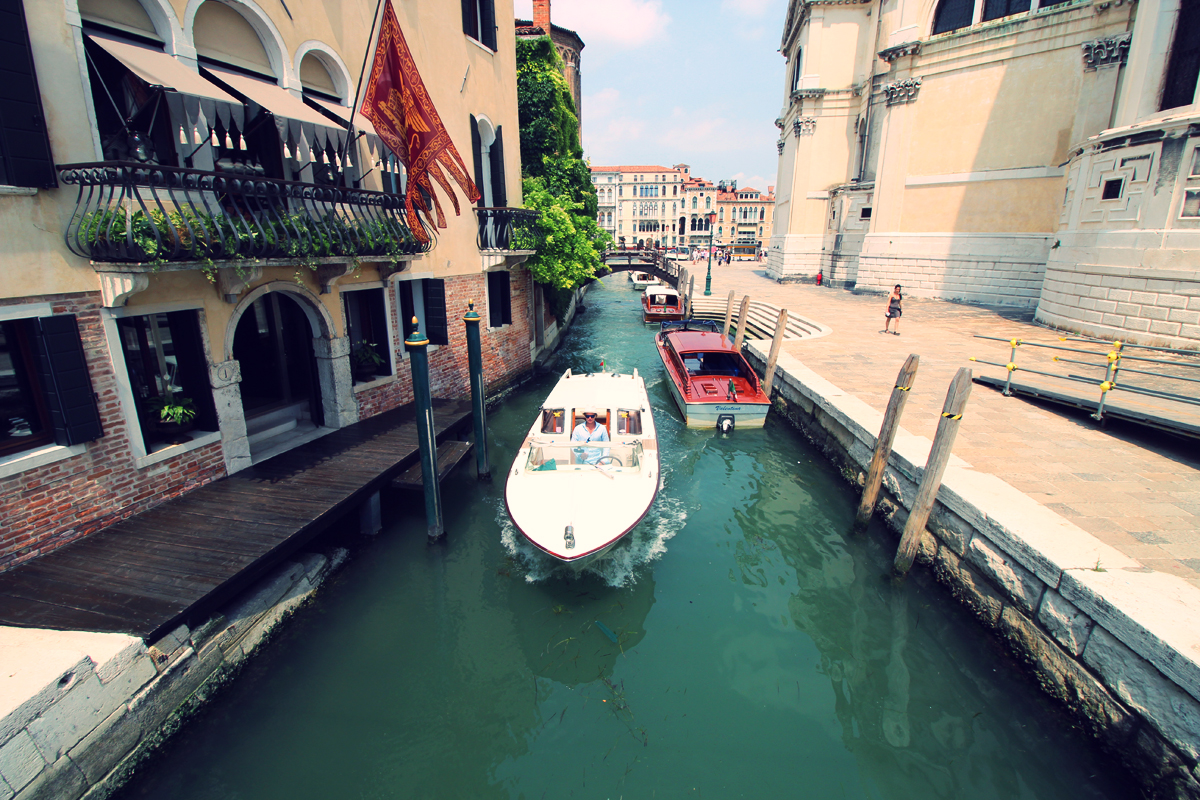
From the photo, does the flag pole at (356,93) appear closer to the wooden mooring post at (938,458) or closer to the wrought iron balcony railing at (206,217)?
the wrought iron balcony railing at (206,217)

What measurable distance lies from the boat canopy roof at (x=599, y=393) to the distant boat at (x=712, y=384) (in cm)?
Answer: 225

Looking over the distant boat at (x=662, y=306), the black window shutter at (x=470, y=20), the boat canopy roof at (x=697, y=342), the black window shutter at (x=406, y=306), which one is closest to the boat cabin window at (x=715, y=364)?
the boat canopy roof at (x=697, y=342)

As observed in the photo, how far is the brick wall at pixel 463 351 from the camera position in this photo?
10.6m

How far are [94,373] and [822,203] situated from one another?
107ft

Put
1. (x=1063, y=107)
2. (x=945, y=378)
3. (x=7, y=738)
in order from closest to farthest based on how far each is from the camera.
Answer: (x=7, y=738)
(x=945, y=378)
(x=1063, y=107)

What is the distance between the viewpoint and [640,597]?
705cm

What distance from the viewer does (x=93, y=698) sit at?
417cm

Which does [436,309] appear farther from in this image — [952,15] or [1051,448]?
[952,15]

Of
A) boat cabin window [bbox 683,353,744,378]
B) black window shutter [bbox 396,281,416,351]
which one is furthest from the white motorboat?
boat cabin window [bbox 683,353,744,378]

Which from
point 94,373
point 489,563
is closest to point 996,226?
point 489,563

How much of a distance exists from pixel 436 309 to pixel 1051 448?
1086cm

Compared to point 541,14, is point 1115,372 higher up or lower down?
lower down

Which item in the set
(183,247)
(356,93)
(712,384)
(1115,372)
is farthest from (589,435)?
(1115,372)

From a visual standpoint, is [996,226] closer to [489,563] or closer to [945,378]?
[945,378]
